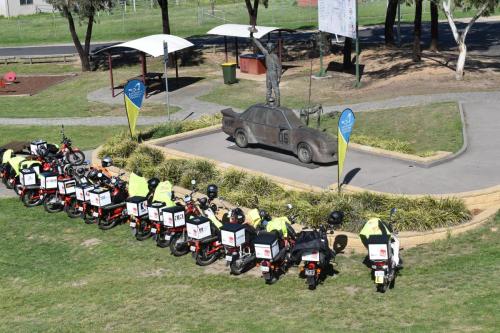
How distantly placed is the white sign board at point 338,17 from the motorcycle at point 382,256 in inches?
833

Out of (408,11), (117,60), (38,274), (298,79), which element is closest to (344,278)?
(38,274)

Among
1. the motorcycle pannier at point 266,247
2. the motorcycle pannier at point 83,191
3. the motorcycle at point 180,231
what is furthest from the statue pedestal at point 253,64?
the motorcycle pannier at point 266,247

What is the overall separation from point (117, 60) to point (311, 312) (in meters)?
36.0

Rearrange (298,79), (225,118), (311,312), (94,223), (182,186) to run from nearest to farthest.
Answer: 1. (311,312)
2. (94,223)
3. (182,186)
4. (225,118)
5. (298,79)

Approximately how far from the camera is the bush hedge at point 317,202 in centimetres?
1576

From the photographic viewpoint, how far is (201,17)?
68.4 m

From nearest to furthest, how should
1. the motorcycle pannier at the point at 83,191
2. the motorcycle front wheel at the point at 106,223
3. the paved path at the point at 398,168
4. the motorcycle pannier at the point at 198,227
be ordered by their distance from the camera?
the motorcycle pannier at the point at 198,227 < the motorcycle pannier at the point at 83,191 < the motorcycle front wheel at the point at 106,223 < the paved path at the point at 398,168

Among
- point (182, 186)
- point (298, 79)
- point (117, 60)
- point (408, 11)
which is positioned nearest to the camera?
point (182, 186)

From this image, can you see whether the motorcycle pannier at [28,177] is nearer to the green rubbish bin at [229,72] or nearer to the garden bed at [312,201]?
the garden bed at [312,201]

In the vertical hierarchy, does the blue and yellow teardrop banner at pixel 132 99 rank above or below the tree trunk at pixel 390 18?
below

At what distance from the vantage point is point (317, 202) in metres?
17.0

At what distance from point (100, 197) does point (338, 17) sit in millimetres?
20348

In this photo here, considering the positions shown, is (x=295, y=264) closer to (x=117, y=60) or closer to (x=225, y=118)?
(x=225, y=118)

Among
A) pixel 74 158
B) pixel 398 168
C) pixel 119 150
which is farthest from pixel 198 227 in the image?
pixel 74 158
